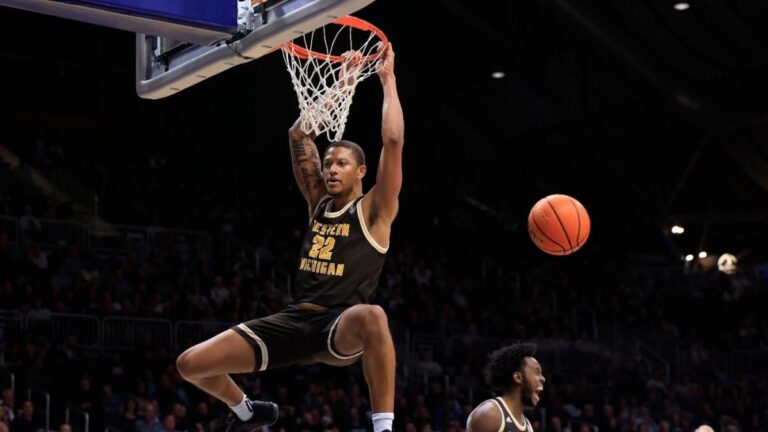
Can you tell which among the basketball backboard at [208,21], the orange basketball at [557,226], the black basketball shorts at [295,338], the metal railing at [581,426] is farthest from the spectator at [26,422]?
the metal railing at [581,426]

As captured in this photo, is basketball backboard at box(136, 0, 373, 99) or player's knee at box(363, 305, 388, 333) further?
player's knee at box(363, 305, 388, 333)

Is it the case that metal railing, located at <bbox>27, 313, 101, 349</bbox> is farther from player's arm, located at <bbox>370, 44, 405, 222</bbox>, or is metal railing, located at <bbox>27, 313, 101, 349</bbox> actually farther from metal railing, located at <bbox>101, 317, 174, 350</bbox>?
player's arm, located at <bbox>370, 44, 405, 222</bbox>

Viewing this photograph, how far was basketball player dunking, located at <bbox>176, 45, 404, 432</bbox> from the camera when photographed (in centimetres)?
631

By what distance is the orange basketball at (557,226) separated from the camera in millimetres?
10680

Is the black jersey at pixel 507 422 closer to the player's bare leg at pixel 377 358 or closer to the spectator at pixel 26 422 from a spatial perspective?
the player's bare leg at pixel 377 358

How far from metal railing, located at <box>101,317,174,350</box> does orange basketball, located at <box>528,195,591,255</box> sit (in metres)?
6.82

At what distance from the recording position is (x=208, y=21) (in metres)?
6.07

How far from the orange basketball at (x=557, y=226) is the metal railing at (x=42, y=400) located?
6.02 meters

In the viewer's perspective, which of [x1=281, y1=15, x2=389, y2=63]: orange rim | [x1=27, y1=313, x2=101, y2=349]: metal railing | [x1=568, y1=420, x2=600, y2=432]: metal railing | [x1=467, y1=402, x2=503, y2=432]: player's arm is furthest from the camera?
[x1=568, y1=420, x2=600, y2=432]: metal railing

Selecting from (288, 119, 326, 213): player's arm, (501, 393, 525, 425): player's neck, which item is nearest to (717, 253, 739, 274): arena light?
(501, 393, 525, 425): player's neck

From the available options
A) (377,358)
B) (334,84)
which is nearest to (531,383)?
(377,358)

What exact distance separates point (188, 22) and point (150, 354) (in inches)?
378

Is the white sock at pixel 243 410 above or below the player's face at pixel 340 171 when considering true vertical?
below

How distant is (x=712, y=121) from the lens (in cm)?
2239
